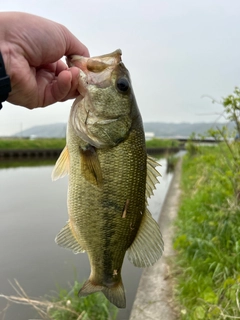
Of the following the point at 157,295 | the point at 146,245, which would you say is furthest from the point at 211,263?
the point at 146,245

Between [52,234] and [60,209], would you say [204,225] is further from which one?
[60,209]

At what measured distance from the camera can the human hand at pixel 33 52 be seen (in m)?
1.95

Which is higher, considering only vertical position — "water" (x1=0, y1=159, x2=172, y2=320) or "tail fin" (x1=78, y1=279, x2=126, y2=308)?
"tail fin" (x1=78, y1=279, x2=126, y2=308)

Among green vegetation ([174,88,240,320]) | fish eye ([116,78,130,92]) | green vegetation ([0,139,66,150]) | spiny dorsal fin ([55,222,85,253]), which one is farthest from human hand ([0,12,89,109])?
green vegetation ([0,139,66,150])

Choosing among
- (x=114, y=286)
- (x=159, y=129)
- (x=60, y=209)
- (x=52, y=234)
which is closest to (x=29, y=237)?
(x=52, y=234)

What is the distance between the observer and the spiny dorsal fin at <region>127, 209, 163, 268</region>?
2.04 m

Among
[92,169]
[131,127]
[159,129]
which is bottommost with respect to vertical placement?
[159,129]

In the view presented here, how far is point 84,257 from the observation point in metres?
7.34

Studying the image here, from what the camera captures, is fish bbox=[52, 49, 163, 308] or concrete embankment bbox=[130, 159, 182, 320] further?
concrete embankment bbox=[130, 159, 182, 320]

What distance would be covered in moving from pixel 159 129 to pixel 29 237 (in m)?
88.1

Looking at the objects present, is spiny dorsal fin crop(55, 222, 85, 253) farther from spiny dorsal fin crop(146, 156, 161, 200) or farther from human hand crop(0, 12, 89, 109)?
human hand crop(0, 12, 89, 109)

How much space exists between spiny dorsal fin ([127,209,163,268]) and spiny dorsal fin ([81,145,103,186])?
15.3 inches

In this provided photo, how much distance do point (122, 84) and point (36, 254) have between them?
632 cm

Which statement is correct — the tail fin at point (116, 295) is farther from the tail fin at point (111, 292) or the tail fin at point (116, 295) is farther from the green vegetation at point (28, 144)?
the green vegetation at point (28, 144)
